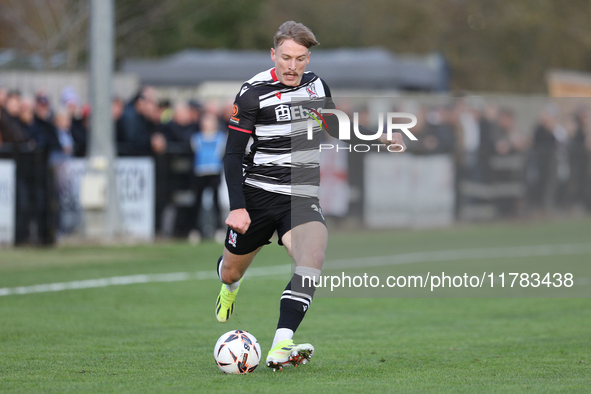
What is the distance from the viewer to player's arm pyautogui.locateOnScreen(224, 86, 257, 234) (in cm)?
613

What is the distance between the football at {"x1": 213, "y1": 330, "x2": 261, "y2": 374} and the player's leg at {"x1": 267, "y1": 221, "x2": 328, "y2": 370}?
0.11 metres

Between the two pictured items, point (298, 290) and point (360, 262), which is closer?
point (298, 290)

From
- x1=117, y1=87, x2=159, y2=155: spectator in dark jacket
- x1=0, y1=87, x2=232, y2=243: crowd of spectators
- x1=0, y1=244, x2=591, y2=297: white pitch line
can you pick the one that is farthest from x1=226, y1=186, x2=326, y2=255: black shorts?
x1=117, y1=87, x2=159, y2=155: spectator in dark jacket

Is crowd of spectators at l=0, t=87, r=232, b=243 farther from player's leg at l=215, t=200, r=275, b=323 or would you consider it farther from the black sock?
the black sock

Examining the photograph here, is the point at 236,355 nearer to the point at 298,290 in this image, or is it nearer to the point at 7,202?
the point at 298,290

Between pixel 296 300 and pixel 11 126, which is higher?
pixel 11 126

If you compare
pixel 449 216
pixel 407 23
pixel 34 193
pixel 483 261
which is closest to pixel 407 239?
pixel 449 216

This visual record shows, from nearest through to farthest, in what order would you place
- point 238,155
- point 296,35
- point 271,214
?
point 296,35
point 238,155
point 271,214

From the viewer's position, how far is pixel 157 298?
995 cm

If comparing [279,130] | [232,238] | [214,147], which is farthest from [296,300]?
[214,147]

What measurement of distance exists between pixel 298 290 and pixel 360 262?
7609 millimetres

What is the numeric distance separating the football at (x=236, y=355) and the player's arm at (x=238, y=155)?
0.75 m

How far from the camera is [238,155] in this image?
6188 mm

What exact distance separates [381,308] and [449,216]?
9.58 m
